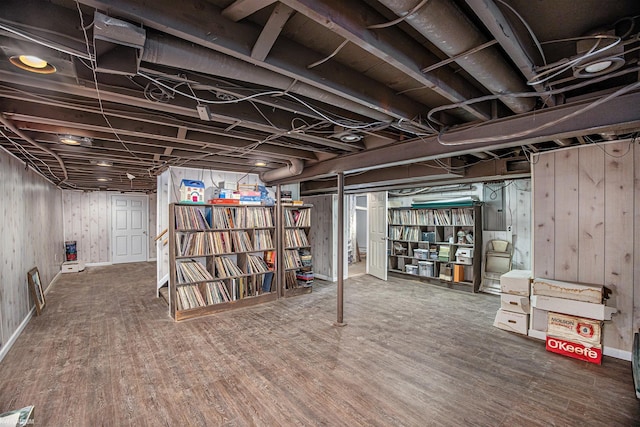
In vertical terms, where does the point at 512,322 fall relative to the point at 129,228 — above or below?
below

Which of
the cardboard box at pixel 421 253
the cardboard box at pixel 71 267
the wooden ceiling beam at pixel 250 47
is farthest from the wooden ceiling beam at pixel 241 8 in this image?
the cardboard box at pixel 71 267

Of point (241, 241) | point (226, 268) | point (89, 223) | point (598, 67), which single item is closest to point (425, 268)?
point (241, 241)

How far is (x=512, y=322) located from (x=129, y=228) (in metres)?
9.73

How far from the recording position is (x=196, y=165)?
4.59 m

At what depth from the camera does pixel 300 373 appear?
8.57 feet

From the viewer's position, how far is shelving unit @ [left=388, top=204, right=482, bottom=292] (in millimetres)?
5523

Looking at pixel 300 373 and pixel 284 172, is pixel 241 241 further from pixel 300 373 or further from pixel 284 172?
pixel 300 373

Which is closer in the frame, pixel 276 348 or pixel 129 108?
pixel 129 108

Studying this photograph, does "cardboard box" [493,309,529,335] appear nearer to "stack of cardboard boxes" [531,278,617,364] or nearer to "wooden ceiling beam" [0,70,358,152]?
"stack of cardboard boxes" [531,278,617,364]

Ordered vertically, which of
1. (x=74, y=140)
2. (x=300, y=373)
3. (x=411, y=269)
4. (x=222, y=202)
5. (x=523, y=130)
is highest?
(x=74, y=140)

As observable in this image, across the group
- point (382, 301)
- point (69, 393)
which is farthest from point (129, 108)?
point (382, 301)

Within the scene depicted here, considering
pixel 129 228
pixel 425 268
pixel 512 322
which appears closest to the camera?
pixel 512 322

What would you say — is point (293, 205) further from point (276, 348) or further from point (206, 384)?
point (206, 384)

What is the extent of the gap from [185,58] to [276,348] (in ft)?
9.11
